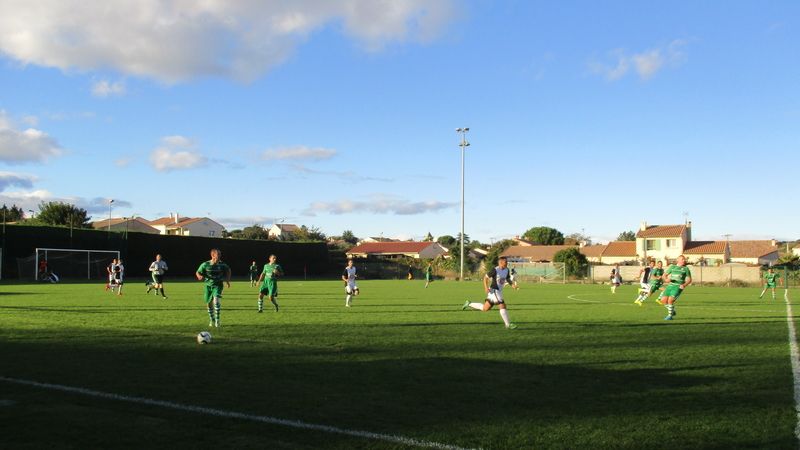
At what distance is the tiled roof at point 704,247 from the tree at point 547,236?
43.7m

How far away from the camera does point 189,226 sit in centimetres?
9875

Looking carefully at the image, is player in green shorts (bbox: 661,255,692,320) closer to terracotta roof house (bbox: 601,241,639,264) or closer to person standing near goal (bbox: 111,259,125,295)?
person standing near goal (bbox: 111,259,125,295)

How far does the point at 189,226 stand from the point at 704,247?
78.7 m

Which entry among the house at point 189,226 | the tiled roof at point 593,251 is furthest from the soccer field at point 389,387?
the house at point 189,226

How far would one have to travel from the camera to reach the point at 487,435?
535cm

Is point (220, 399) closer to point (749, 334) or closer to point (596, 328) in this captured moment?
point (596, 328)

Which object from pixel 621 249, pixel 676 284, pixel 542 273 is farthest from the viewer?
pixel 621 249

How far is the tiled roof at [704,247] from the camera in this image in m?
74.6

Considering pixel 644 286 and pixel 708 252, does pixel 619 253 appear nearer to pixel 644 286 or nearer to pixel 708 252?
pixel 708 252

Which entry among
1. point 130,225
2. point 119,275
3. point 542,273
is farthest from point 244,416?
point 130,225

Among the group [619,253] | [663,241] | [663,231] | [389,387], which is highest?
[663,231]

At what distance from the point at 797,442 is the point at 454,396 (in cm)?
333

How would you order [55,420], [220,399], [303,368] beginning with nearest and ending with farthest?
[55,420] < [220,399] < [303,368]

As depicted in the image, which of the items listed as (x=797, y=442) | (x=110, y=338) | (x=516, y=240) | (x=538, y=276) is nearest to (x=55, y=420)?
(x=110, y=338)
